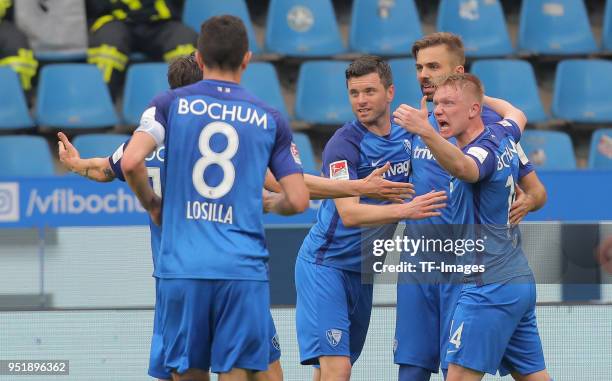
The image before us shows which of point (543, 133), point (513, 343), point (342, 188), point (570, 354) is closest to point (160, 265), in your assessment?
point (342, 188)

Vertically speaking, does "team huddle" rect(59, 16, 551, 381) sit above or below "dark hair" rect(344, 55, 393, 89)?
below

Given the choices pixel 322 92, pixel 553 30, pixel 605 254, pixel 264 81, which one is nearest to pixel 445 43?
pixel 605 254

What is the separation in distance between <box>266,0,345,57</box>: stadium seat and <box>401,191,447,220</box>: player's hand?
585 centimetres

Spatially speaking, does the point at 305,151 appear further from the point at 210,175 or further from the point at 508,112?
the point at 210,175

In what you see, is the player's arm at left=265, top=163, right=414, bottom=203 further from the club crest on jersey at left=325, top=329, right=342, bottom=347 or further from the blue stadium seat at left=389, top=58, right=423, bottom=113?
the blue stadium seat at left=389, top=58, right=423, bottom=113

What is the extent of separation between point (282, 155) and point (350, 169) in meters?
1.39

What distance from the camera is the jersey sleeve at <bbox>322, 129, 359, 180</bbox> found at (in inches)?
241

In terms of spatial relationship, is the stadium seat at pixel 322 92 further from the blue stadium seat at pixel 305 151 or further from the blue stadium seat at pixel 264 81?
the blue stadium seat at pixel 305 151

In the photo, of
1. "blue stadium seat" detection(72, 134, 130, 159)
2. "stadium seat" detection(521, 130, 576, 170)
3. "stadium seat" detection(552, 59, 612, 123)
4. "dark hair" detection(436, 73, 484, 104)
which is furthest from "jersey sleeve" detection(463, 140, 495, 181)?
"stadium seat" detection(552, 59, 612, 123)

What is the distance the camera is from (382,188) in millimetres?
5863

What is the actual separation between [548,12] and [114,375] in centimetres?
653

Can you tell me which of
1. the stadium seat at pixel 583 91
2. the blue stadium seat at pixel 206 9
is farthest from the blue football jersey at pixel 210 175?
the stadium seat at pixel 583 91

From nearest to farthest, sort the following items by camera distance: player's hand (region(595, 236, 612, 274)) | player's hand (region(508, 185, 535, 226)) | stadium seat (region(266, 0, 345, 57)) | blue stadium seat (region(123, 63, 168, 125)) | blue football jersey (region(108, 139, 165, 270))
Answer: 1. blue football jersey (region(108, 139, 165, 270))
2. player's hand (region(508, 185, 535, 226))
3. player's hand (region(595, 236, 612, 274))
4. blue stadium seat (region(123, 63, 168, 125))
5. stadium seat (region(266, 0, 345, 57))

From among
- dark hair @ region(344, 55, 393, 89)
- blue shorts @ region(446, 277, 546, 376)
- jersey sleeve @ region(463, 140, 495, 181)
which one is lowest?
blue shorts @ region(446, 277, 546, 376)
